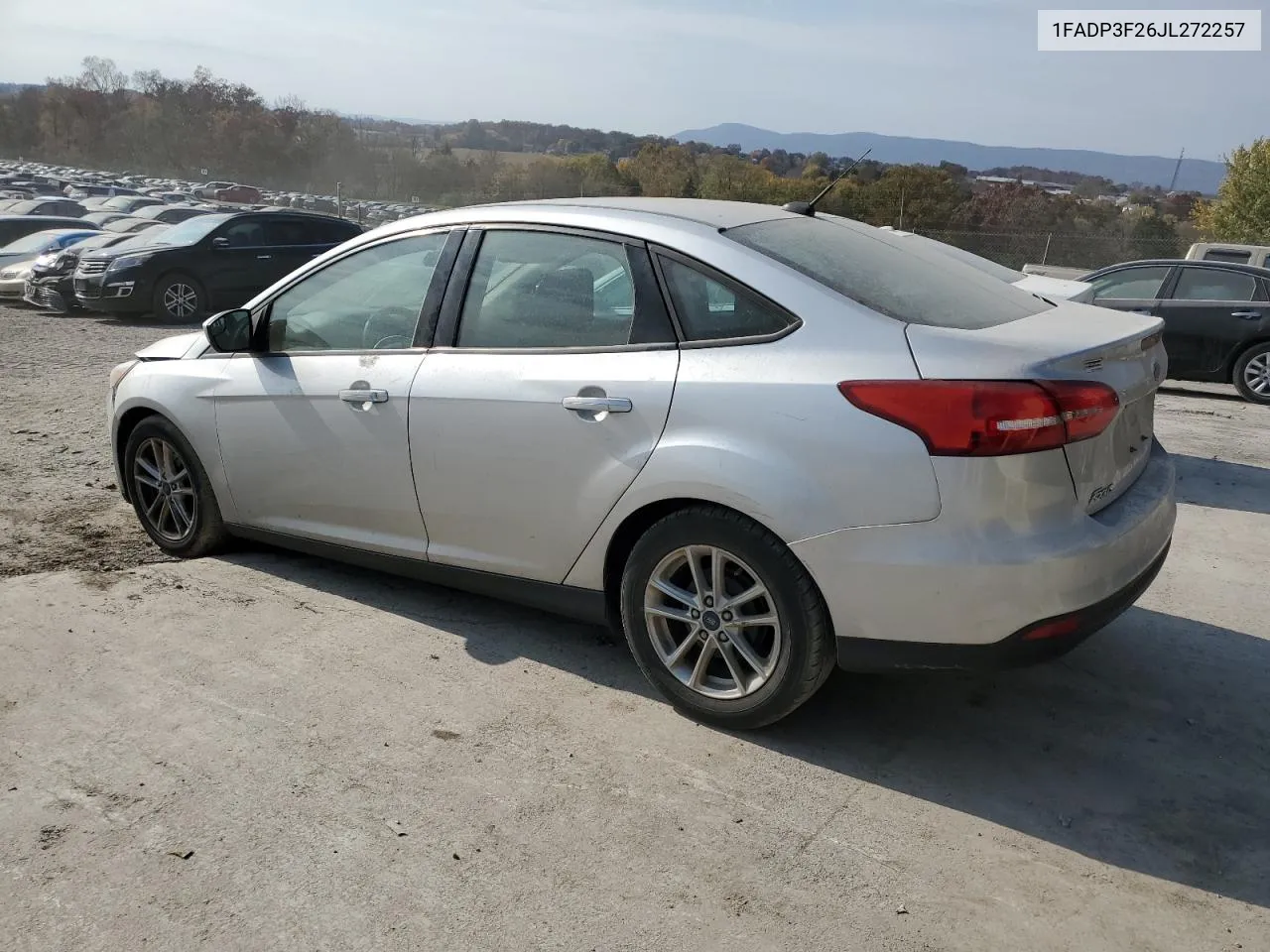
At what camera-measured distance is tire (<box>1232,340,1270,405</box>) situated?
1156cm

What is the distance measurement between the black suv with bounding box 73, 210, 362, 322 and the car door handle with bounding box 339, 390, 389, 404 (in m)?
13.4

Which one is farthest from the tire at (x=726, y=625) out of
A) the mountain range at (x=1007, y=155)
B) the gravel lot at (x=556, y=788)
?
the mountain range at (x=1007, y=155)

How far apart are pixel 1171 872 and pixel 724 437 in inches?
67.5

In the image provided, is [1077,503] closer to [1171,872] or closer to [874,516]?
[874,516]

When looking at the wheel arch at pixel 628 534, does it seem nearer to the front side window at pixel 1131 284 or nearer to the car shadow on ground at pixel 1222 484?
the car shadow on ground at pixel 1222 484

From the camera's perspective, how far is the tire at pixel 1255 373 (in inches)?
455

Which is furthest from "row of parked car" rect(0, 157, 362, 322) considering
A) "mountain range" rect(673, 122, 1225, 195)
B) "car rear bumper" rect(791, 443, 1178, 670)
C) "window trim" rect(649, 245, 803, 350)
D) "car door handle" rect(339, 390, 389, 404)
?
"mountain range" rect(673, 122, 1225, 195)

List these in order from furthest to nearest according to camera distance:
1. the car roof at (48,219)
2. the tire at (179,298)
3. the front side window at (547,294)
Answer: the car roof at (48,219)
the tire at (179,298)
the front side window at (547,294)

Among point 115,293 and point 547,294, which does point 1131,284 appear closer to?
point 547,294

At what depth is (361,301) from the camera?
180 inches

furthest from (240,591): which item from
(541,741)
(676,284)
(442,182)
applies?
(442,182)

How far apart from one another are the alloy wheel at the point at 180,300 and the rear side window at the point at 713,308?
14548mm

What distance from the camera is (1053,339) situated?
11.1 feet

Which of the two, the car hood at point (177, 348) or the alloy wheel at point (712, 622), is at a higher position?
the car hood at point (177, 348)
